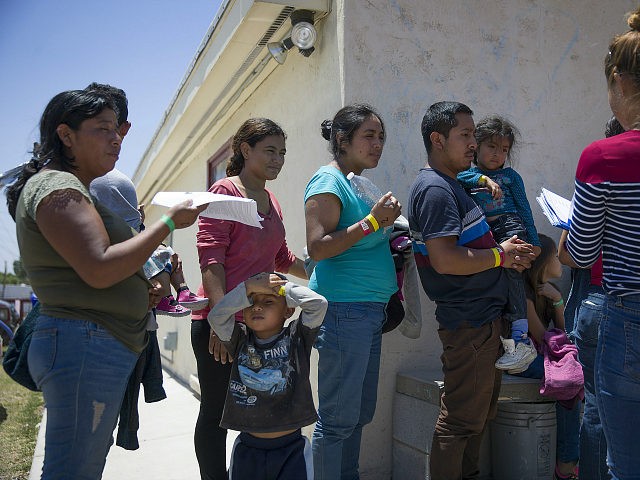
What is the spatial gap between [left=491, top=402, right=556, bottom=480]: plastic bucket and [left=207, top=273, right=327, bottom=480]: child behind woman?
5.07ft

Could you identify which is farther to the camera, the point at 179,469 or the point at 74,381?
the point at 179,469

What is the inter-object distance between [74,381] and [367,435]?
2.22m

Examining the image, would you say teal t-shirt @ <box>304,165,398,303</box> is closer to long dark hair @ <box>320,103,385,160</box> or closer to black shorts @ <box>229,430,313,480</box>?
long dark hair @ <box>320,103,385,160</box>

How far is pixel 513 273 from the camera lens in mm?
3008

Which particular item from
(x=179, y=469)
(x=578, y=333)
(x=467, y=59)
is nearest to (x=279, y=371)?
(x=578, y=333)

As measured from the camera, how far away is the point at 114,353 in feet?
6.72

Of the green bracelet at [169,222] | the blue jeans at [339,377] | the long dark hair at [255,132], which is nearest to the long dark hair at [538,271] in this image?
the blue jeans at [339,377]

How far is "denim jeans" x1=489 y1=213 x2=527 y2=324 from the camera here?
2938 mm

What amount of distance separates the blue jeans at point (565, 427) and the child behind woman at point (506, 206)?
2.16 ft

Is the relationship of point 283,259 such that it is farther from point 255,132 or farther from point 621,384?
point 621,384

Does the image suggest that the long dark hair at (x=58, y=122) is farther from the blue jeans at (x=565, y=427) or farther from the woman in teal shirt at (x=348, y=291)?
the blue jeans at (x=565, y=427)

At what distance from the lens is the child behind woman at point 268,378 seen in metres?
2.55

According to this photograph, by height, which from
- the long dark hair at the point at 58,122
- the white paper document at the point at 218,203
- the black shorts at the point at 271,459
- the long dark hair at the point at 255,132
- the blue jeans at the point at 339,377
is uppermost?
the long dark hair at the point at 255,132

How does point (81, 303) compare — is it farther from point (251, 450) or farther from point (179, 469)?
point (179, 469)
